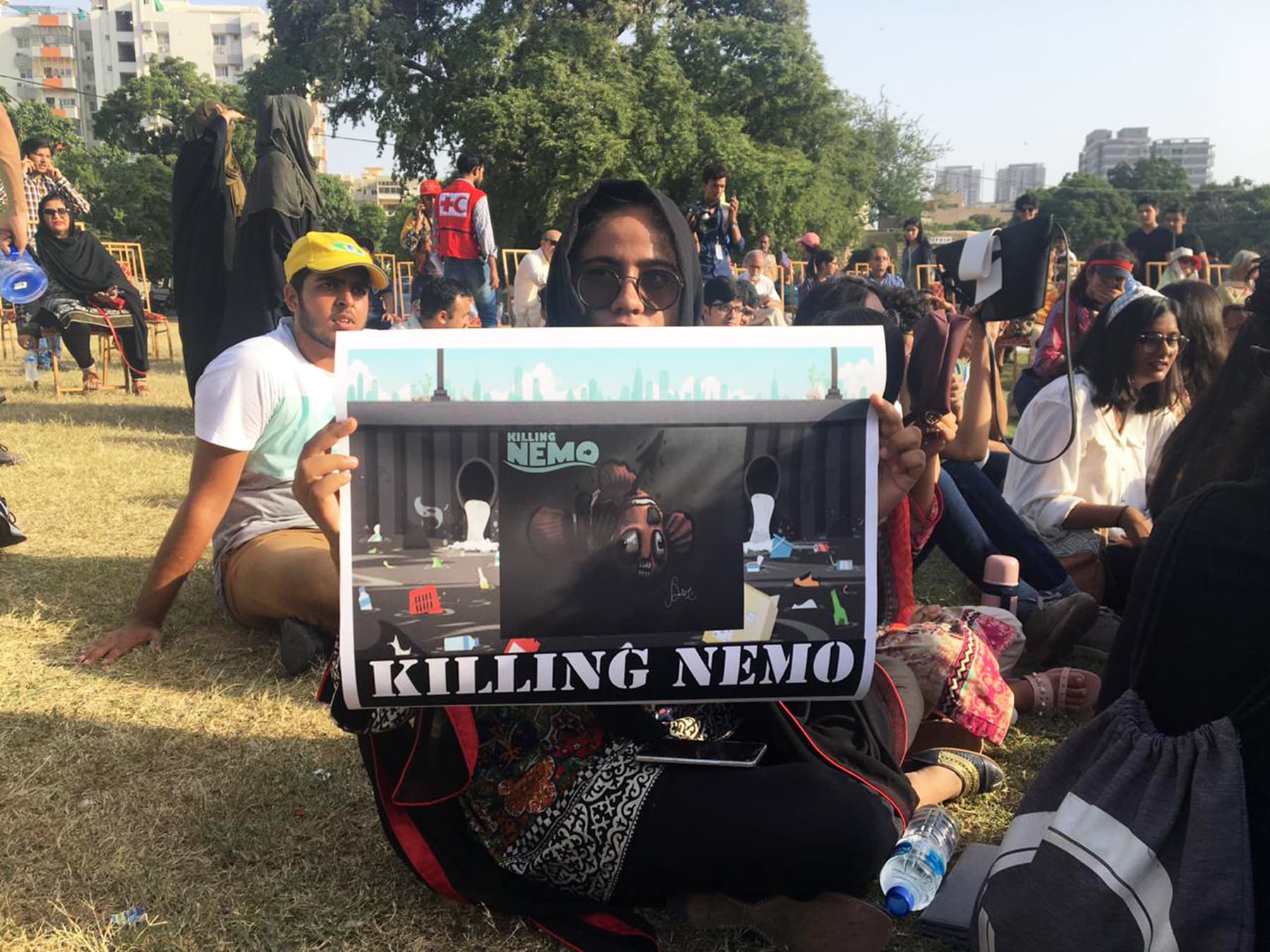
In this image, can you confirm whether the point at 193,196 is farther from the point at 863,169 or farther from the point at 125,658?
the point at 863,169

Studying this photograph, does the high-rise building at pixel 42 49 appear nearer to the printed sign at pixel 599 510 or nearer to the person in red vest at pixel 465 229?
the person in red vest at pixel 465 229

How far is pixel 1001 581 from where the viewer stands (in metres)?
3.40

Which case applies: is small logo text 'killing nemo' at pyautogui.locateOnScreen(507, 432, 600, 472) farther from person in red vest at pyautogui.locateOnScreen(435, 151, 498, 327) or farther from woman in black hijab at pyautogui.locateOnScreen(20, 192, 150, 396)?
woman in black hijab at pyautogui.locateOnScreen(20, 192, 150, 396)

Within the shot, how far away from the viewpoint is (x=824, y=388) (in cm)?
160

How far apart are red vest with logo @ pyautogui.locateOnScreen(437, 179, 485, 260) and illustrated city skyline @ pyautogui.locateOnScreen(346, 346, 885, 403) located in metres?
8.16

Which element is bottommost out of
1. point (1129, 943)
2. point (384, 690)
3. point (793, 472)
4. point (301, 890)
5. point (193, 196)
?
point (301, 890)

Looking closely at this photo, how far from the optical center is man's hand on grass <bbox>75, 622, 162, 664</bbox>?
3.29 metres

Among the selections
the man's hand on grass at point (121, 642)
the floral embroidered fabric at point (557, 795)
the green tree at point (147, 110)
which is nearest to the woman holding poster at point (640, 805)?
the floral embroidered fabric at point (557, 795)

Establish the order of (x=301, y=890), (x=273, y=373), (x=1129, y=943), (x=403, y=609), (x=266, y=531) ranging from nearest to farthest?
(x=1129, y=943) → (x=403, y=609) → (x=301, y=890) → (x=273, y=373) → (x=266, y=531)

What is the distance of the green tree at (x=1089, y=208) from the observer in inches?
2009

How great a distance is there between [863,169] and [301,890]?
1493 inches

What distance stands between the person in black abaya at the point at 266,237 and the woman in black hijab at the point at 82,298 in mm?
3842

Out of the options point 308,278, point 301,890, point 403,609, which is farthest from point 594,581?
point 308,278
